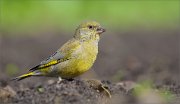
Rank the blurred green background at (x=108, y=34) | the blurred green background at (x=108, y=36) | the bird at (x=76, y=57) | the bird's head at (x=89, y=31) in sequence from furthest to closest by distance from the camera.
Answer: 1. the blurred green background at (x=108, y=34)
2. the blurred green background at (x=108, y=36)
3. the bird's head at (x=89, y=31)
4. the bird at (x=76, y=57)

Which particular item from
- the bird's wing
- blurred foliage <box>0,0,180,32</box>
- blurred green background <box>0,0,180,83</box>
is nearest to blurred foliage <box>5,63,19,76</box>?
blurred green background <box>0,0,180,83</box>

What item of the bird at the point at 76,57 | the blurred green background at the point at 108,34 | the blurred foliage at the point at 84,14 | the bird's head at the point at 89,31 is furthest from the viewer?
the blurred foliage at the point at 84,14

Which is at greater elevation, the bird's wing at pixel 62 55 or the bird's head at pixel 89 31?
the bird's head at pixel 89 31

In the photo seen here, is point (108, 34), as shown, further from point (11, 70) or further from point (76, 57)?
point (76, 57)

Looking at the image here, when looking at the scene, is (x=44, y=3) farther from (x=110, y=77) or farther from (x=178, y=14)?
(x=110, y=77)

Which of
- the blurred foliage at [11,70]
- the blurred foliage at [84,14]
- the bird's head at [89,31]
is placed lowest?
the blurred foliage at [11,70]

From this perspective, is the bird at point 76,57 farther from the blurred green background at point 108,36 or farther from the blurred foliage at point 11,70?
the blurred foliage at point 11,70

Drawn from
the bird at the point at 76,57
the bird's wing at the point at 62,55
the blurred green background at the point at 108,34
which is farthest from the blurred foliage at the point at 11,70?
the bird's wing at the point at 62,55

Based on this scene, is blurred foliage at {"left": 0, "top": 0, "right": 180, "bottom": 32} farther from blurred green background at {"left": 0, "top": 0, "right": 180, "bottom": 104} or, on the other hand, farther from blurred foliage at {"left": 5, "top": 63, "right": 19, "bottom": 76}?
blurred foliage at {"left": 5, "top": 63, "right": 19, "bottom": 76}
